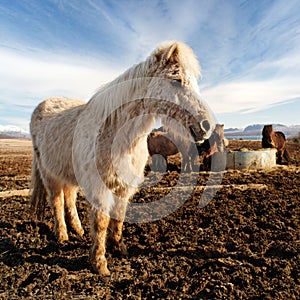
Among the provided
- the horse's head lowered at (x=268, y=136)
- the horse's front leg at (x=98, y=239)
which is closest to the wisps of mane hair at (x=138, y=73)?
the horse's front leg at (x=98, y=239)

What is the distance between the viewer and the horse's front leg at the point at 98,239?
2934 mm

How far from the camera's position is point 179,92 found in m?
2.36

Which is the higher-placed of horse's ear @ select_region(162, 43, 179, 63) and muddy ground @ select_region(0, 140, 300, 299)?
horse's ear @ select_region(162, 43, 179, 63)

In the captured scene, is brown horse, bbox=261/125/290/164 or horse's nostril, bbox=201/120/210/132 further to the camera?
brown horse, bbox=261/125/290/164

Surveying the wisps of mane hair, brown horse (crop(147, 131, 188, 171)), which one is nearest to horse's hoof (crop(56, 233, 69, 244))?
the wisps of mane hair

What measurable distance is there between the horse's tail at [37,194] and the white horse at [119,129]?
0.74 meters

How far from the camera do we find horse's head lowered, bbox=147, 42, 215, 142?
233 cm

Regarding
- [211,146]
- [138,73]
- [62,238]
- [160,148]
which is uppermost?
[138,73]

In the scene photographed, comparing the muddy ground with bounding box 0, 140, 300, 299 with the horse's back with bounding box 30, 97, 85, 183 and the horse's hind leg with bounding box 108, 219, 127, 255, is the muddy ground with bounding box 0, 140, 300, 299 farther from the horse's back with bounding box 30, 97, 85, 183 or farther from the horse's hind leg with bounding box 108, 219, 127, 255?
the horse's back with bounding box 30, 97, 85, 183

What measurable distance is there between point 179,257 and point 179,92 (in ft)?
6.73

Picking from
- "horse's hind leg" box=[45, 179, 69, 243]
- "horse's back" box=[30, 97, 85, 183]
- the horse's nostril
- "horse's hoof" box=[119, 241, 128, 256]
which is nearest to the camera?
the horse's nostril

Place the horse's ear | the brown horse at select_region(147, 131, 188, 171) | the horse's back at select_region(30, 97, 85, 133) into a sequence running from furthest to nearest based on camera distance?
1. the brown horse at select_region(147, 131, 188, 171)
2. the horse's back at select_region(30, 97, 85, 133)
3. the horse's ear

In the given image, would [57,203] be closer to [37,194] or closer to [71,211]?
[71,211]

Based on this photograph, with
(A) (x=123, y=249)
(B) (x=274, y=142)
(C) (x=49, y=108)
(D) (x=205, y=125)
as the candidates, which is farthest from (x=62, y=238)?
(B) (x=274, y=142)
